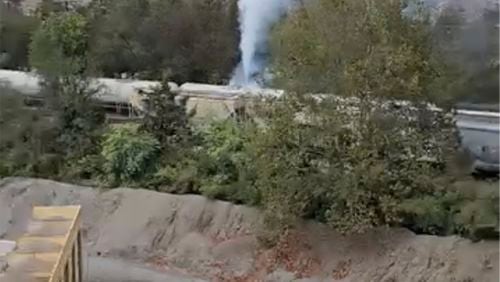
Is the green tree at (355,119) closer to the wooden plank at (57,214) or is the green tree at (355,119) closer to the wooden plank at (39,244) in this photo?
A: the wooden plank at (57,214)

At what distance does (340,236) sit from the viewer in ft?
17.0

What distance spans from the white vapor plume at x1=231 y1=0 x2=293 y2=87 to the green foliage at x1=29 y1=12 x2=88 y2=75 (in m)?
0.99

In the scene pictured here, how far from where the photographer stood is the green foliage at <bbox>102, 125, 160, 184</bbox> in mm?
5969

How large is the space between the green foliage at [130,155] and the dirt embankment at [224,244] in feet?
0.36

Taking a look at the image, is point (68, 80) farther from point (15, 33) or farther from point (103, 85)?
point (15, 33)

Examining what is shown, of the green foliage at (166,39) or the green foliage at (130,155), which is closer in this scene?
the green foliage at (130,155)

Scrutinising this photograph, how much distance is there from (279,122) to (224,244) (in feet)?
2.70

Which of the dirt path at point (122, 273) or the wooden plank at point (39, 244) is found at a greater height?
the wooden plank at point (39, 244)

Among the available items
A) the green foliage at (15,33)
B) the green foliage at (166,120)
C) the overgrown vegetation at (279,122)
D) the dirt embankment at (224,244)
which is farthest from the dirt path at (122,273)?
the green foliage at (15,33)

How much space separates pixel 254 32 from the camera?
224 inches

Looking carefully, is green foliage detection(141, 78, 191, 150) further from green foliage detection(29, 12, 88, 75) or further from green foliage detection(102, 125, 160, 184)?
green foliage detection(29, 12, 88, 75)

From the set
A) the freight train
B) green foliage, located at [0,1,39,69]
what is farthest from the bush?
Answer: green foliage, located at [0,1,39,69]

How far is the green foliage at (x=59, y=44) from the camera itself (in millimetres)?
6105

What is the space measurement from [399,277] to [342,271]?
31 centimetres
